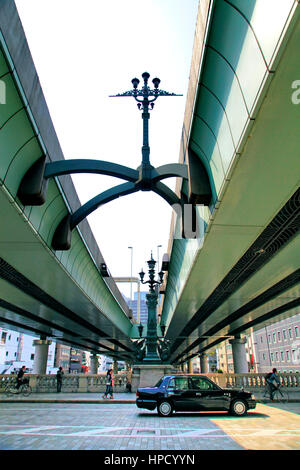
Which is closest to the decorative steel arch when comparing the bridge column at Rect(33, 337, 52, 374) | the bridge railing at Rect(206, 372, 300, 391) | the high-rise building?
the bridge railing at Rect(206, 372, 300, 391)

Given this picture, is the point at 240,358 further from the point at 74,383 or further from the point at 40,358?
the point at 40,358

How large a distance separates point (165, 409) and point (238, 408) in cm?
247

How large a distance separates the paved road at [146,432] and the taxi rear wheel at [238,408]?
0.31 meters

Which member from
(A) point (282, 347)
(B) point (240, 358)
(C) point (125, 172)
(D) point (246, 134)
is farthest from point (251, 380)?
(A) point (282, 347)

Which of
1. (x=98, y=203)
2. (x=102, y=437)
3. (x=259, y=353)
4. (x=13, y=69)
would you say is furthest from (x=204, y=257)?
(x=259, y=353)

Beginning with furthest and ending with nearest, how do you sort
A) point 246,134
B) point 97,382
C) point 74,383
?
point 97,382
point 74,383
point 246,134

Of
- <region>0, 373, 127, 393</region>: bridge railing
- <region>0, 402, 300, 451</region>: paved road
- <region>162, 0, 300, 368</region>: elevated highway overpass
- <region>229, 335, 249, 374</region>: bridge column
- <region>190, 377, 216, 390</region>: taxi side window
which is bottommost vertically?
<region>0, 402, 300, 451</region>: paved road

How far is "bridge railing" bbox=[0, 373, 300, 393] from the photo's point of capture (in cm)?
2009

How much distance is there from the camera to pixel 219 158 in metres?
6.84

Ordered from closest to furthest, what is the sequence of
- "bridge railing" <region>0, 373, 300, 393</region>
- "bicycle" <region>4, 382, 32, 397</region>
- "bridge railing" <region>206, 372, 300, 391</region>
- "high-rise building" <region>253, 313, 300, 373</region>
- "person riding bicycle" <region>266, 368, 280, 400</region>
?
"person riding bicycle" <region>266, 368, 280, 400</region> < "bicycle" <region>4, 382, 32, 397</region> < "bridge railing" <region>206, 372, 300, 391</region> < "bridge railing" <region>0, 373, 300, 393</region> < "high-rise building" <region>253, 313, 300, 373</region>

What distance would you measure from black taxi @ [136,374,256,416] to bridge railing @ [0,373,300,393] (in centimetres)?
935

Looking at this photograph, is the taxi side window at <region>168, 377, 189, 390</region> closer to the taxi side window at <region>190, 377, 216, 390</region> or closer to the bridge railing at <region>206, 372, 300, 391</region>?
the taxi side window at <region>190, 377, 216, 390</region>

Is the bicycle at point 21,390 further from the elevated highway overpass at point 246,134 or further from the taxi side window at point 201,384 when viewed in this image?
the elevated highway overpass at point 246,134
